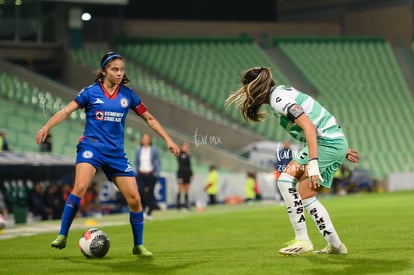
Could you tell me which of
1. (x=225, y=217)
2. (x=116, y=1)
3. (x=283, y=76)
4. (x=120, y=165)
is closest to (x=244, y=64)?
(x=283, y=76)

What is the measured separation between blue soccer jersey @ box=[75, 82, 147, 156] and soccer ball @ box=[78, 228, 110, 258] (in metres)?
1.00

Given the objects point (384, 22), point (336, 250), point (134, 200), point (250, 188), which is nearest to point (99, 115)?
point (134, 200)

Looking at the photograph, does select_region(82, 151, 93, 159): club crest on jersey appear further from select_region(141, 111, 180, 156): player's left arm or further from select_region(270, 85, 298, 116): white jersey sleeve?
select_region(270, 85, 298, 116): white jersey sleeve

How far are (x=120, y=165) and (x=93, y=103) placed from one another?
0.80 meters

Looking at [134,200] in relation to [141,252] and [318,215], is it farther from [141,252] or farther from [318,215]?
[318,215]

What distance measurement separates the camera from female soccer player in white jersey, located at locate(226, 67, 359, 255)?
10.5 metres

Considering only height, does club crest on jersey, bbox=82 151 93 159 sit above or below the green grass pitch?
above

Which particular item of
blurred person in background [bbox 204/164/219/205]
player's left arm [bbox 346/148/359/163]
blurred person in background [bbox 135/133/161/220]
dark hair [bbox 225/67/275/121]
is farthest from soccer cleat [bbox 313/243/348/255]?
blurred person in background [bbox 204/164/219/205]

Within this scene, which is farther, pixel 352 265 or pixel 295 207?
pixel 295 207

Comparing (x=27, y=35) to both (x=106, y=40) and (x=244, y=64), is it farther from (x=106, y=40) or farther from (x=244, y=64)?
(x=244, y=64)

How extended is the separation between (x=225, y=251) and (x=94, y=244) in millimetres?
1843

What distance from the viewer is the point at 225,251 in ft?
41.7

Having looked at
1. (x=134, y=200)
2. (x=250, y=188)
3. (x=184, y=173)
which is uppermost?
(x=184, y=173)

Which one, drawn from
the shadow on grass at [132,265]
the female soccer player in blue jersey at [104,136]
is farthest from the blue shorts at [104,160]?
the shadow on grass at [132,265]
